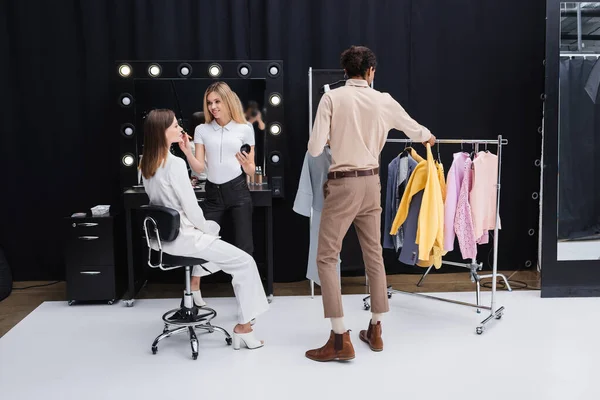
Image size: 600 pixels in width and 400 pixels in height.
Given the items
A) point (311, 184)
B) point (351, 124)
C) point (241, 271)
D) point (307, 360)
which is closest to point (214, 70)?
point (311, 184)

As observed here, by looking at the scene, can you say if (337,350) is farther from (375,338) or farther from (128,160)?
(128,160)

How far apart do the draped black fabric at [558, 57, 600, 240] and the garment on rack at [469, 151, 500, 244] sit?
2.69 feet

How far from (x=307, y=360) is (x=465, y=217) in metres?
1.33

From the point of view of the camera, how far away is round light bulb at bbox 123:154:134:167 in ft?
14.3

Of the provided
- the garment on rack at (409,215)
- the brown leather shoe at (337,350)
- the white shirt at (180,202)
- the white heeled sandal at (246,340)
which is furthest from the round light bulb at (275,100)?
the brown leather shoe at (337,350)

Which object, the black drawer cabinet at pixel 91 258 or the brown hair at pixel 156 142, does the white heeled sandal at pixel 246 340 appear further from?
the black drawer cabinet at pixel 91 258

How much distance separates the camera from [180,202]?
3.12 m

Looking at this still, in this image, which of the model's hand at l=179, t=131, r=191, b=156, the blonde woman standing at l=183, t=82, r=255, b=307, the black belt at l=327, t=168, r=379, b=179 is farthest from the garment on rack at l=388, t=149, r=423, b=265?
the model's hand at l=179, t=131, r=191, b=156

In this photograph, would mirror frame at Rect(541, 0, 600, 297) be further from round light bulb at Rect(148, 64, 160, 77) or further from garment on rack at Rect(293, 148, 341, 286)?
round light bulb at Rect(148, 64, 160, 77)

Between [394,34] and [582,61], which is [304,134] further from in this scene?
[582,61]

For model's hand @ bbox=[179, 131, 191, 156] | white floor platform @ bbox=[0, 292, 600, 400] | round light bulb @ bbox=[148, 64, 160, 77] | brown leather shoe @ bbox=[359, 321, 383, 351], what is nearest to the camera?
white floor platform @ bbox=[0, 292, 600, 400]

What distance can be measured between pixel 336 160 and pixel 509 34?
101 inches

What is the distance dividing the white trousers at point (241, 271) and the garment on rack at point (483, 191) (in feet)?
4.72

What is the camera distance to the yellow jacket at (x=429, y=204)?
359 cm
